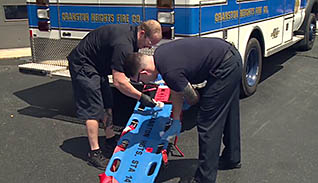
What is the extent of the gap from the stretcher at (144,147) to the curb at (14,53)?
6.34 metres

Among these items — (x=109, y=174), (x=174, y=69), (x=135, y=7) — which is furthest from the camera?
(x=135, y=7)

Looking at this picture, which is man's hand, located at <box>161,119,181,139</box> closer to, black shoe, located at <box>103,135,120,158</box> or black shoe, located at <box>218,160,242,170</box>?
black shoe, located at <box>218,160,242,170</box>

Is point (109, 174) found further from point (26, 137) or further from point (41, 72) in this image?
point (41, 72)

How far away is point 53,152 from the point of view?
4227 millimetres

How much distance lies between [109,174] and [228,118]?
1201mm

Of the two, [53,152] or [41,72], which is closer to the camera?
[53,152]

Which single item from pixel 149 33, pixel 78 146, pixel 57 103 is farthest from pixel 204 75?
pixel 57 103

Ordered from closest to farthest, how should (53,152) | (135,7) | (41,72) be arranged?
1. (53,152)
2. (135,7)
3. (41,72)

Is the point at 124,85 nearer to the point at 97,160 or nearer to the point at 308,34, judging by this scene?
the point at 97,160

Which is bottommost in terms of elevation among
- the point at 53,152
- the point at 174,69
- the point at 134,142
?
the point at 53,152

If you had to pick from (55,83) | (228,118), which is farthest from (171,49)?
(55,83)

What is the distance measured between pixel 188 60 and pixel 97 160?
1551mm

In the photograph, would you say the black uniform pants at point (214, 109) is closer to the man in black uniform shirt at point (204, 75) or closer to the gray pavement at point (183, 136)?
the man in black uniform shirt at point (204, 75)

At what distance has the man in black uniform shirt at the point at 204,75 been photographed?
296 cm
